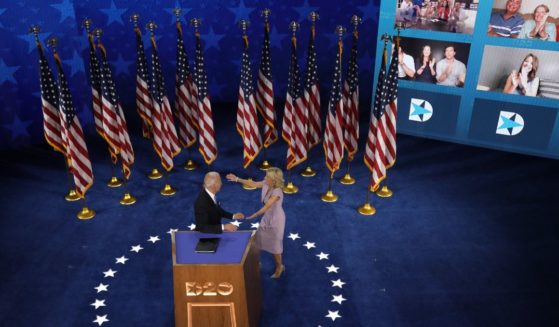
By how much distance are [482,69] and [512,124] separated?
1.26 m

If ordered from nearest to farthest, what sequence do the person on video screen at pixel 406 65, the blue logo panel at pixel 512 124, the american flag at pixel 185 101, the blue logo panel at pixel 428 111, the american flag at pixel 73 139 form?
the american flag at pixel 73 139
the american flag at pixel 185 101
the blue logo panel at pixel 512 124
the person on video screen at pixel 406 65
the blue logo panel at pixel 428 111

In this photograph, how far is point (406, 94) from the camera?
36.9ft

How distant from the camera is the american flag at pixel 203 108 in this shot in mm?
8984

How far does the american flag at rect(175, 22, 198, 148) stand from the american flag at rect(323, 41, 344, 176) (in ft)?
8.49

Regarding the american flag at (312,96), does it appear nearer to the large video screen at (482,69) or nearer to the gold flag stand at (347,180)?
the gold flag stand at (347,180)

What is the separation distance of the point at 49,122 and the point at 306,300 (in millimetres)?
5002

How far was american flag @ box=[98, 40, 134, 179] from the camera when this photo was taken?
28.0 ft

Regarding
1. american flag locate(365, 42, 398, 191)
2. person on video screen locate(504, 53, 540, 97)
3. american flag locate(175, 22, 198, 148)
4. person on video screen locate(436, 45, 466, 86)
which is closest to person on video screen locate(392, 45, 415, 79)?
person on video screen locate(436, 45, 466, 86)

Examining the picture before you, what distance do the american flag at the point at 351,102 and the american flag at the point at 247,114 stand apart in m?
1.56

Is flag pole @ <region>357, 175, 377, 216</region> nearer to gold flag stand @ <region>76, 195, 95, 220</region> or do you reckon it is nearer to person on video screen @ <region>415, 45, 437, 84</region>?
person on video screen @ <region>415, 45, 437, 84</region>

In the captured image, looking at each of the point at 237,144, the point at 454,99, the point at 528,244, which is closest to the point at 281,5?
the point at 237,144

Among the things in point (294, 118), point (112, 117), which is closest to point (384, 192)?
point (294, 118)

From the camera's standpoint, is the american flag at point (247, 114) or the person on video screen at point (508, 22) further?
the person on video screen at point (508, 22)

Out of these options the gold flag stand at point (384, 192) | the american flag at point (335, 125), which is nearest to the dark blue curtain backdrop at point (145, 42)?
the gold flag stand at point (384, 192)
